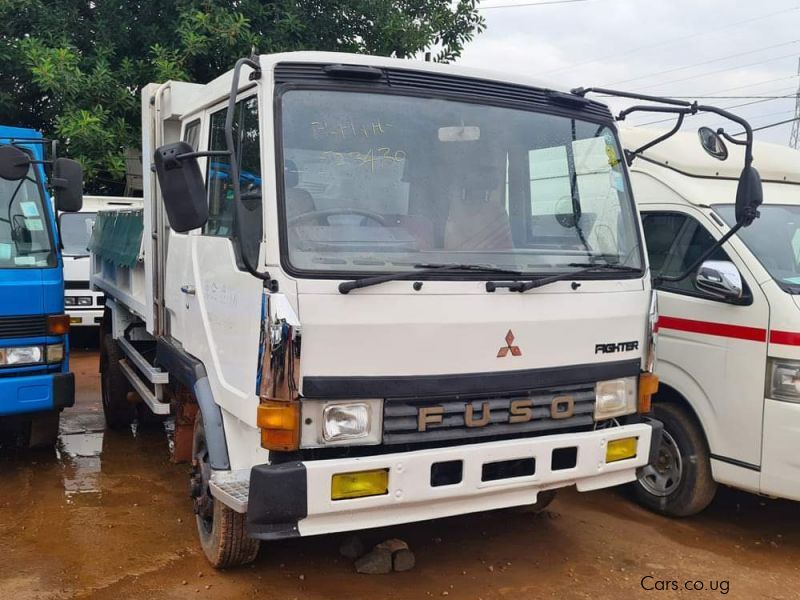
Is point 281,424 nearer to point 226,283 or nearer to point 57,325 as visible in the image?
point 226,283

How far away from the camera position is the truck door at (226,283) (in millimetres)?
3303

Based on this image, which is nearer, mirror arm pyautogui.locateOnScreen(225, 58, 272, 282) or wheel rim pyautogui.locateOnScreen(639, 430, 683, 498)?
mirror arm pyautogui.locateOnScreen(225, 58, 272, 282)

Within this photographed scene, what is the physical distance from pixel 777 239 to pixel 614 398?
5.74 feet

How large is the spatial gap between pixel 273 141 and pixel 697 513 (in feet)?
11.7

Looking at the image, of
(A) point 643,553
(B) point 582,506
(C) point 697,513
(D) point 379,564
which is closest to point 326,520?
(D) point 379,564

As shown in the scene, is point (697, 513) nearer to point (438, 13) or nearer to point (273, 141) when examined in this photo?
point (273, 141)

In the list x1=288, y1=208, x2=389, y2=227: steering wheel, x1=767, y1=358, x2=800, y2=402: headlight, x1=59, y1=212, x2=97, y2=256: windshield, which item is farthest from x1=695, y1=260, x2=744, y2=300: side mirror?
x1=59, y1=212, x2=97, y2=256: windshield

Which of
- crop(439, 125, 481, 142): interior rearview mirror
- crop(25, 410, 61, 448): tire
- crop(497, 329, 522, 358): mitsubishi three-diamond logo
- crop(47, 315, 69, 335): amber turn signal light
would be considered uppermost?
crop(439, 125, 481, 142): interior rearview mirror

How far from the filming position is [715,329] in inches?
179

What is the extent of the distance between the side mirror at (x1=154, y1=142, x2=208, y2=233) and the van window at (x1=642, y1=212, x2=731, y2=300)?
9.96ft

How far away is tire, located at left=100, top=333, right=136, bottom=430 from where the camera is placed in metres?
6.59

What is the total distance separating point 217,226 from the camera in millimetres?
3830

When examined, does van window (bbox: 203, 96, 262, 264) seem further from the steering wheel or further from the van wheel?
the van wheel

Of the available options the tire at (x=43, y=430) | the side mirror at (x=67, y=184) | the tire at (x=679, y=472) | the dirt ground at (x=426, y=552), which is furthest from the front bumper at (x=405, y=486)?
the tire at (x=43, y=430)
